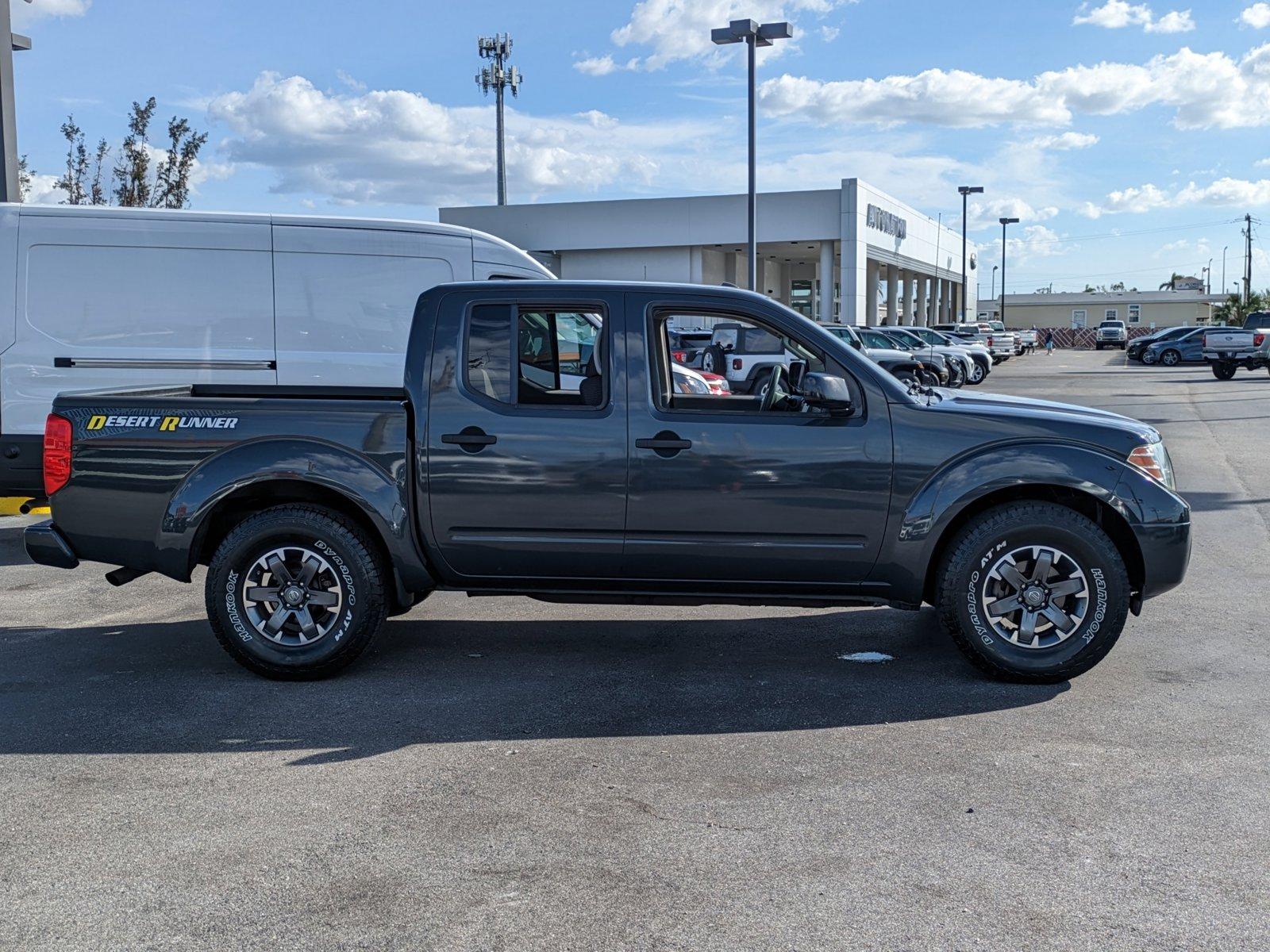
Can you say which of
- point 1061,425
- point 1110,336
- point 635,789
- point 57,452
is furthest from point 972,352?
point 1110,336

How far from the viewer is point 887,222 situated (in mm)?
53875

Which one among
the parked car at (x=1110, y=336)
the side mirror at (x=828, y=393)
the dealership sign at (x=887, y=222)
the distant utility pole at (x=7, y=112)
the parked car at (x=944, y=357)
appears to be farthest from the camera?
the parked car at (x=1110, y=336)

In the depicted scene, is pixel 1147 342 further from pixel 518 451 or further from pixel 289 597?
pixel 289 597

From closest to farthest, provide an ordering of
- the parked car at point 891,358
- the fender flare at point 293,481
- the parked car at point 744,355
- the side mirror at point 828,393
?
1. the side mirror at point 828,393
2. the fender flare at point 293,481
3. the parked car at point 744,355
4. the parked car at point 891,358

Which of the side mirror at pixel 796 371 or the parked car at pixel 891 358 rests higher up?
the parked car at pixel 891 358

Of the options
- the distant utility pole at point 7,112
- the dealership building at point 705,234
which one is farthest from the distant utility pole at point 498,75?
the distant utility pole at point 7,112

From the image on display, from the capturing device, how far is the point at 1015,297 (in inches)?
4749

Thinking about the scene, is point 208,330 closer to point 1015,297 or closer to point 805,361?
point 805,361

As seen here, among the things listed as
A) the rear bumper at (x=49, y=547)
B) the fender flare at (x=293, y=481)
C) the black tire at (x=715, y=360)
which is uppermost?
the black tire at (x=715, y=360)

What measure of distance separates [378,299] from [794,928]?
26.1 ft

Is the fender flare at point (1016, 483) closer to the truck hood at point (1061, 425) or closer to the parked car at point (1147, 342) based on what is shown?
the truck hood at point (1061, 425)

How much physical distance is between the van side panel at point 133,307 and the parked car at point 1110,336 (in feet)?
235

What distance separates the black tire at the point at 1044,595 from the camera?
19.2ft

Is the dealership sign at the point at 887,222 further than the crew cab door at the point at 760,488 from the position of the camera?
Yes
